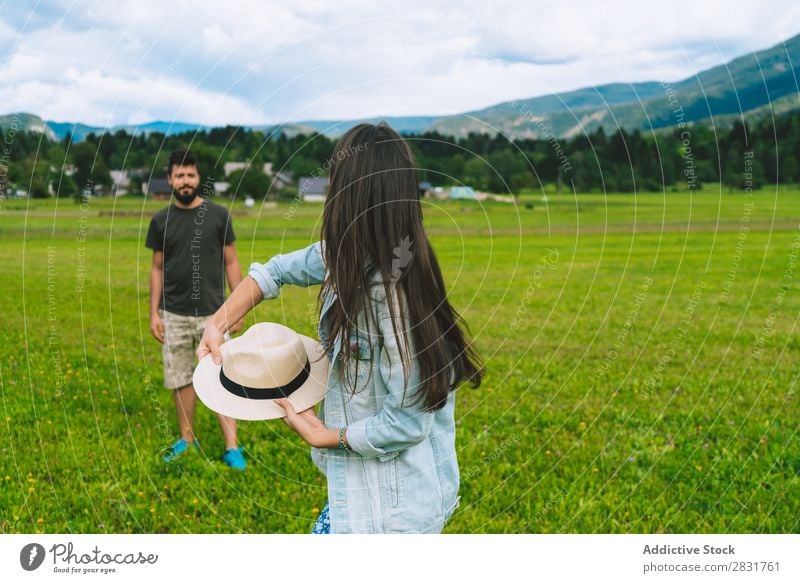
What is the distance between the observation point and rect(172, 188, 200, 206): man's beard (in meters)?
6.43

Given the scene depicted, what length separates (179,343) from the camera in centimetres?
690

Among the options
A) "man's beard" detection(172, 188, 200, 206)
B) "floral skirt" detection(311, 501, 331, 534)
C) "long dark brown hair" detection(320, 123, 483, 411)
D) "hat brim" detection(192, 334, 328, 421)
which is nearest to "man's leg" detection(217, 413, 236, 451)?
"man's beard" detection(172, 188, 200, 206)

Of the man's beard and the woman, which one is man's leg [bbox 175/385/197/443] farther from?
the woman

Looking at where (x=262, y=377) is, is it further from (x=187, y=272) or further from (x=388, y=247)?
(x=187, y=272)

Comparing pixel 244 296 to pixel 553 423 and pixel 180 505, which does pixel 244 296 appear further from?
pixel 553 423

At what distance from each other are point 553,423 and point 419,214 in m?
5.36

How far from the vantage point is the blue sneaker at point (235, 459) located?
22.1 ft

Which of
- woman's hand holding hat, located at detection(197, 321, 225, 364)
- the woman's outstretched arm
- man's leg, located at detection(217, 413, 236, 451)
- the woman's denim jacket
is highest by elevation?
the woman's outstretched arm

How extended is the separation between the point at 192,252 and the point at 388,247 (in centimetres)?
400

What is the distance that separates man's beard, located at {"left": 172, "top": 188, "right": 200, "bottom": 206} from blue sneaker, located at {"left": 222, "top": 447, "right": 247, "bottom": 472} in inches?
88.8

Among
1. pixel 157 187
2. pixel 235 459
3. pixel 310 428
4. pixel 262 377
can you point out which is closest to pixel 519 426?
pixel 235 459

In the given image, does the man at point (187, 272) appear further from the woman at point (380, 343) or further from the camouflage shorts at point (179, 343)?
the woman at point (380, 343)
